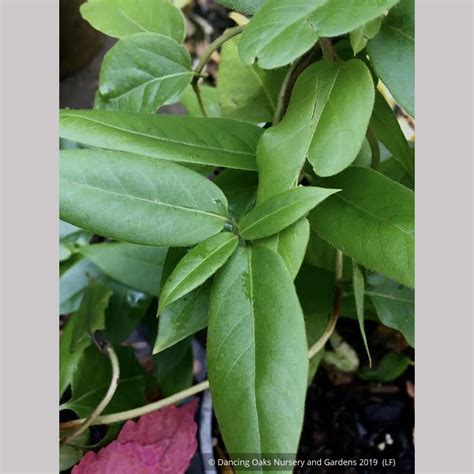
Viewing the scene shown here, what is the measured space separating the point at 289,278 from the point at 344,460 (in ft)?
0.81

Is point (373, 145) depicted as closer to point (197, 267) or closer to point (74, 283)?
point (197, 267)

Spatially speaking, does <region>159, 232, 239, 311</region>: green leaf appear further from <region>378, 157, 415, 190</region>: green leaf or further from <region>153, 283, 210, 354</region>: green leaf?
<region>378, 157, 415, 190</region>: green leaf

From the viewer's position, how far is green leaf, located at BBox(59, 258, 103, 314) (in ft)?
1.78

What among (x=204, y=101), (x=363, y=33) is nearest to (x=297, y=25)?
(x=363, y=33)

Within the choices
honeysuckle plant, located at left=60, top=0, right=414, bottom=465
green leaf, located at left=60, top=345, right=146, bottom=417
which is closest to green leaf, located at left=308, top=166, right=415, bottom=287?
honeysuckle plant, located at left=60, top=0, right=414, bottom=465

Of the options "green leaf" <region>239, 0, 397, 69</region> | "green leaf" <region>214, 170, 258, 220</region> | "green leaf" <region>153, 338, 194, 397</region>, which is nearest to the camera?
"green leaf" <region>239, 0, 397, 69</region>

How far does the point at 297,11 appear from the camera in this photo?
0.30m

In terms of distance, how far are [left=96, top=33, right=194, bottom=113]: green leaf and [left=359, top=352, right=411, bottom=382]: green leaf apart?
0.94 ft

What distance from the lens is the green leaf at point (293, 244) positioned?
0.33 meters

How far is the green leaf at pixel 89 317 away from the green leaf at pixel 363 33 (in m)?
0.25

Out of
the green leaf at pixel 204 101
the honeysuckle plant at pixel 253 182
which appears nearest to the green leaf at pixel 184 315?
the honeysuckle plant at pixel 253 182

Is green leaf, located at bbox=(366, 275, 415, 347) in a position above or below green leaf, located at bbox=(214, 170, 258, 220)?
below

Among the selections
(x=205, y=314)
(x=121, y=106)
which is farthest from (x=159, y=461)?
(x=121, y=106)

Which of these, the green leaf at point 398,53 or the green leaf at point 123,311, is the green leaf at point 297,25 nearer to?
the green leaf at point 398,53
